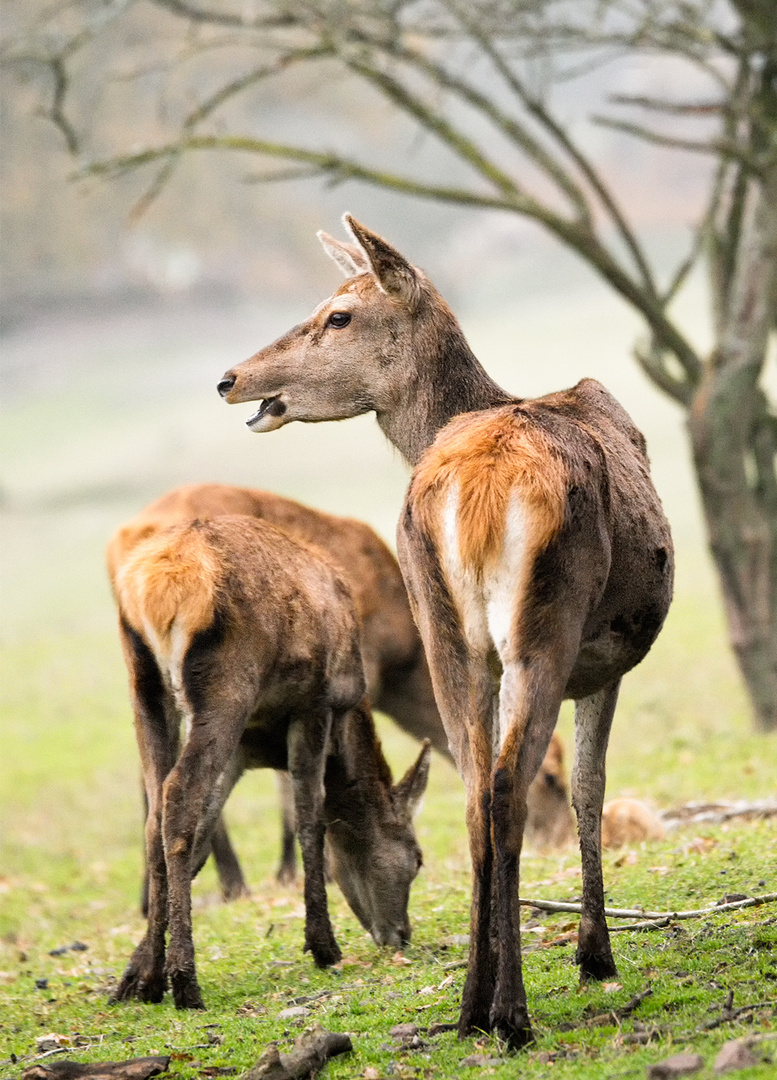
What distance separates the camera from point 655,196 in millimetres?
55531

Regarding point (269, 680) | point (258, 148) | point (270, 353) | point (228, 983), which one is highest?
point (258, 148)

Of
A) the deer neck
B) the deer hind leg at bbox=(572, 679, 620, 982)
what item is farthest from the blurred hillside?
the deer hind leg at bbox=(572, 679, 620, 982)

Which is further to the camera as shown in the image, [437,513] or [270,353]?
[270,353]

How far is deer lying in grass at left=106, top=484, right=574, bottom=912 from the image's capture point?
9.67m

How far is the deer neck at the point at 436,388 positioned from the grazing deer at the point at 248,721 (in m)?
0.99

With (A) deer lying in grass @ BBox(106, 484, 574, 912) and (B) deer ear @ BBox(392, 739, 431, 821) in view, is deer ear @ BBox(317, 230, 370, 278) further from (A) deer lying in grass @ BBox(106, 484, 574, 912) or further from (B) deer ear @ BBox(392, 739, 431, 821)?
(A) deer lying in grass @ BBox(106, 484, 574, 912)

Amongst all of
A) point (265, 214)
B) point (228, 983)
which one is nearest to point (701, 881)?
point (228, 983)

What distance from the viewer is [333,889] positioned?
9.11m

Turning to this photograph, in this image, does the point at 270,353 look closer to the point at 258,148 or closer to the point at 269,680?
the point at 269,680

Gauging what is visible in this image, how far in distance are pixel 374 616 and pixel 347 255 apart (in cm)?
384

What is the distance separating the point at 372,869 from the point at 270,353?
2670 mm

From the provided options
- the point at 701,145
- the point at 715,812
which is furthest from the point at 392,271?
the point at 701,145

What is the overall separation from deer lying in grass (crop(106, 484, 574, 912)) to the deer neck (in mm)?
3493

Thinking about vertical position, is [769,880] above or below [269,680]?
below
